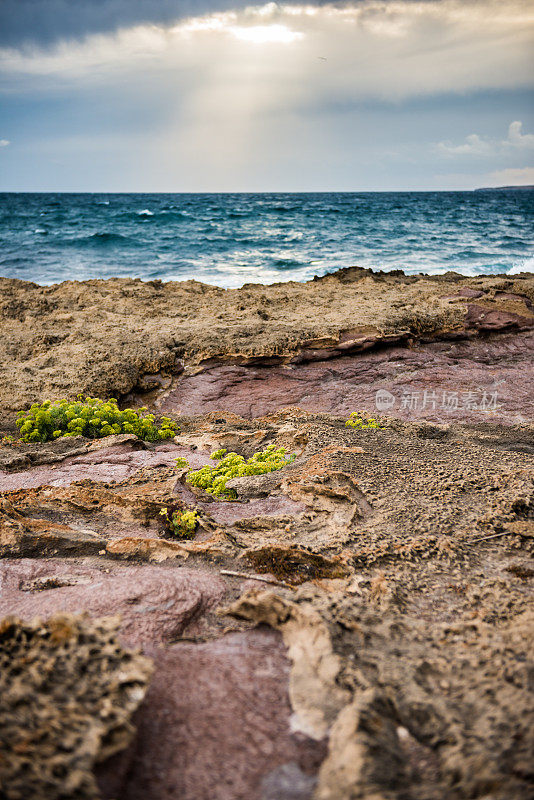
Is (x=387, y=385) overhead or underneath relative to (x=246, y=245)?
underneath

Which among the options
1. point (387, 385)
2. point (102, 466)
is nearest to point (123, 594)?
point (102, 466)

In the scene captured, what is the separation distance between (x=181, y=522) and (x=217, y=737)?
1.57 metres

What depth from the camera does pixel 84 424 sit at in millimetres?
4801

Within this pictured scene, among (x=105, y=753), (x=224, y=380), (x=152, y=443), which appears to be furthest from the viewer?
(x=224, y=380)

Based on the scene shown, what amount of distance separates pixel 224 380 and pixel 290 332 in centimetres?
118

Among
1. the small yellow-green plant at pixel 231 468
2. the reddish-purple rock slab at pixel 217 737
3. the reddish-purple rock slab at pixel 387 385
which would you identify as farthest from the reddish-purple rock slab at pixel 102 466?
the reddish-purple rock slab at pixel 217 737

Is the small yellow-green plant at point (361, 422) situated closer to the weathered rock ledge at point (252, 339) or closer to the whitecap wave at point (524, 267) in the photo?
the weathered rock ledge at point (252, 339)

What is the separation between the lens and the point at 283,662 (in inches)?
62.6

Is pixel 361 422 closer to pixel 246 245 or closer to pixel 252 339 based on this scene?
pixel 252 339

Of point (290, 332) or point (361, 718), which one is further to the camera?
point (290, 332)

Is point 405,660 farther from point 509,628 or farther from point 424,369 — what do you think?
point 424,369

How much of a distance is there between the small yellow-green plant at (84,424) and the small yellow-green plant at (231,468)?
3.54ft

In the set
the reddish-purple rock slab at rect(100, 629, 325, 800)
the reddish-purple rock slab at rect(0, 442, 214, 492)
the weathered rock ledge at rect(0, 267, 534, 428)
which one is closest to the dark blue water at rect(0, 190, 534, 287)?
the weathered rock ledge at rect(0, 267, 534, 428)

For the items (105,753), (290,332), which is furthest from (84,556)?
(290,332)
